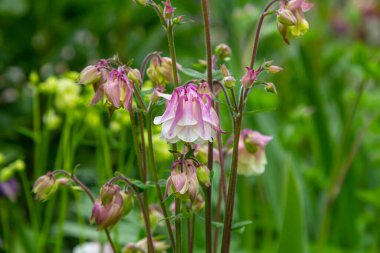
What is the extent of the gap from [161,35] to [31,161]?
24.7 inches

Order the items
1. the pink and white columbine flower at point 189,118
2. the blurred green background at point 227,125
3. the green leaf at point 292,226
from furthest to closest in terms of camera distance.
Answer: the blurred green background at point 227,125
the green leaf at point 292,226
the pink and white columbine flower at point 189,118

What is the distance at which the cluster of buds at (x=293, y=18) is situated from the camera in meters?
0.60

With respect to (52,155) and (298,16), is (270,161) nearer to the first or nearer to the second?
(52,155)

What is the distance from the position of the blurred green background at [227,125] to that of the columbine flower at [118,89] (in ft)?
1.10

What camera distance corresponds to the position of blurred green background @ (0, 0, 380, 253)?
109cm

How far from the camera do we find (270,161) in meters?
1.54

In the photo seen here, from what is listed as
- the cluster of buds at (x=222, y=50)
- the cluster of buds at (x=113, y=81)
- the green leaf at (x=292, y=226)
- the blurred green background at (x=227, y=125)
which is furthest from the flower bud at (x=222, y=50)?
the green leaf at (x=292, y=226)

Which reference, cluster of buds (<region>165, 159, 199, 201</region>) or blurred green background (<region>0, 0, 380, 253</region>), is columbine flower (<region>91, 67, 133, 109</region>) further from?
blurred green background (<region>0, 0, 380, 253</region>)

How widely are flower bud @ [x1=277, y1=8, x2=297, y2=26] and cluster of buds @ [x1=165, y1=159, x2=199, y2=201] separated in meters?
Result: 0.16

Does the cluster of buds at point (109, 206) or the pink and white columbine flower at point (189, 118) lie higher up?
the pink and white columbine flower at point (189, 118)

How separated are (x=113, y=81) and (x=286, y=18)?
0.55ft

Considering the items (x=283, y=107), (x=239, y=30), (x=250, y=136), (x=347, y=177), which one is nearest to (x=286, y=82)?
(x=283, y=107)

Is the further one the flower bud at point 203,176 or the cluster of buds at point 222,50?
the cluster of buds at point 222,50

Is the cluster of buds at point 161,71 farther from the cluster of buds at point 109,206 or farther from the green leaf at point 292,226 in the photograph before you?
the green leaf at point 292,226
